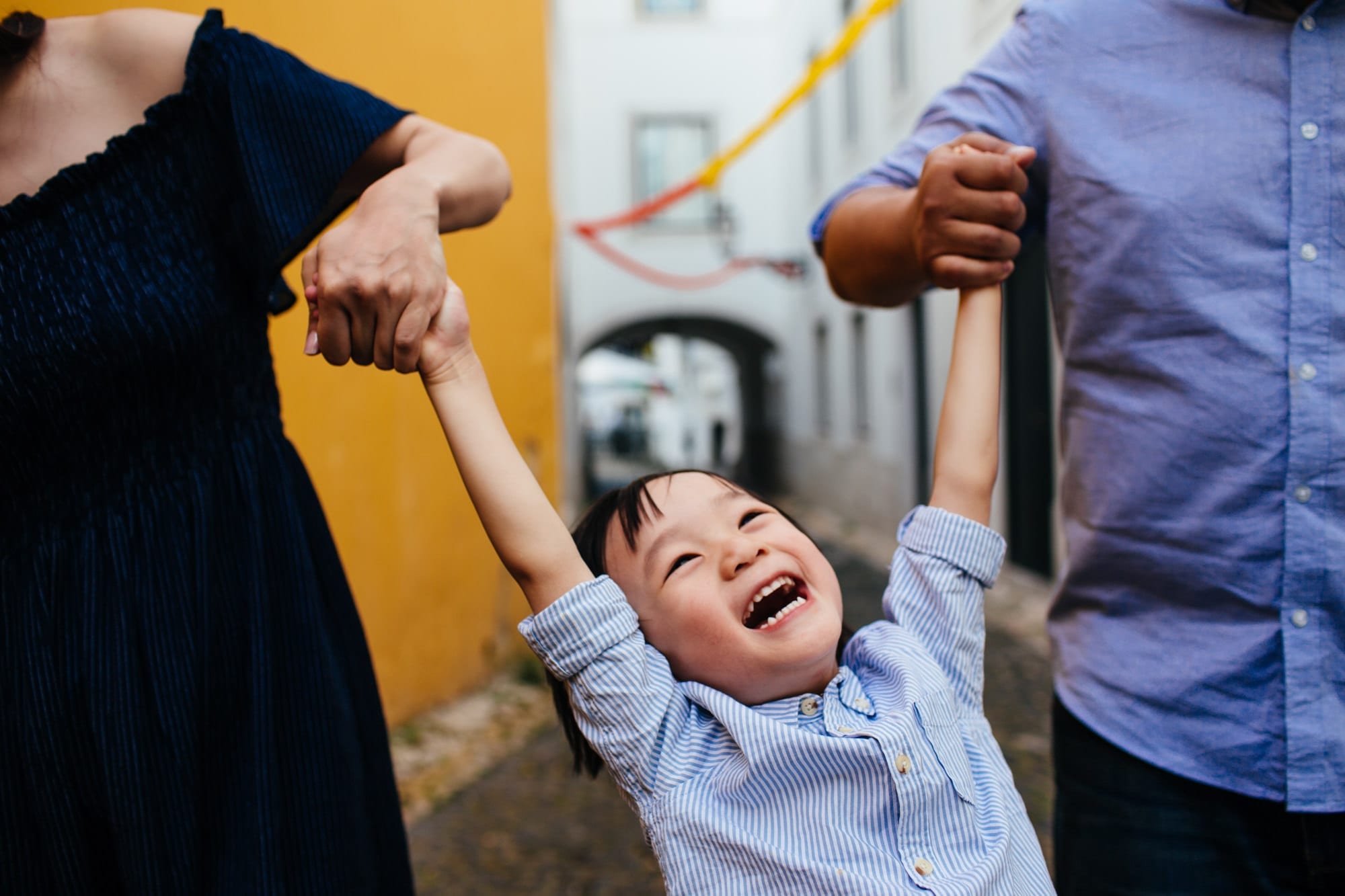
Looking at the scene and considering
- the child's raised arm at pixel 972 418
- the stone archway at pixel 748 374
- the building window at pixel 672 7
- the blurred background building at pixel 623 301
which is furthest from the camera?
the stone archway at pixel 748 374

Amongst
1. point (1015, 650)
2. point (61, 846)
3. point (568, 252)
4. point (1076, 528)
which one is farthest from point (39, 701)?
point (568, 252)

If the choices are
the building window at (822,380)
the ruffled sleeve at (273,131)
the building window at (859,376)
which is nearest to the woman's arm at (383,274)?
the ruffled sleeve at (273,131)

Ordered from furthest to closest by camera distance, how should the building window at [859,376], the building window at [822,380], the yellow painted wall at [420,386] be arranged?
the building window at [822,380]
the building window at [859,376]
the yellow painted wall at [420,386]

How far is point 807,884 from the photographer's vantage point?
1.05 metres

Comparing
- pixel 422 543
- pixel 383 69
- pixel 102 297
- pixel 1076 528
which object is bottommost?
pixel 422 543

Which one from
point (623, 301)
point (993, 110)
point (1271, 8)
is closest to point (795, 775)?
point (993, 110)

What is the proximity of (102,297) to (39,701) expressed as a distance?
0.38 metres

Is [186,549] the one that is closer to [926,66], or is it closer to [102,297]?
[102,297]

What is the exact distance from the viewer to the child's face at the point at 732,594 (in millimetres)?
1176

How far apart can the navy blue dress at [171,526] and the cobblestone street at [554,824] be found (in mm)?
2025

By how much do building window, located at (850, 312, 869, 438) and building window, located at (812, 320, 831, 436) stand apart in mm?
1491

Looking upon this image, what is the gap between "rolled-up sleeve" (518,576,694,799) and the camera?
1119mm

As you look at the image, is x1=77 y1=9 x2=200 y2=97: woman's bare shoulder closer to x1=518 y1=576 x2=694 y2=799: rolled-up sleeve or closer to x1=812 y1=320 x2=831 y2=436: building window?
x1=518 y1=576 x2=694 y2=799: rolled-up sleeve

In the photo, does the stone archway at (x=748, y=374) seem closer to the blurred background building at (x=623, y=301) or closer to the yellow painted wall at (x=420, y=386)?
the blurred background building at (x=623, y=301)
